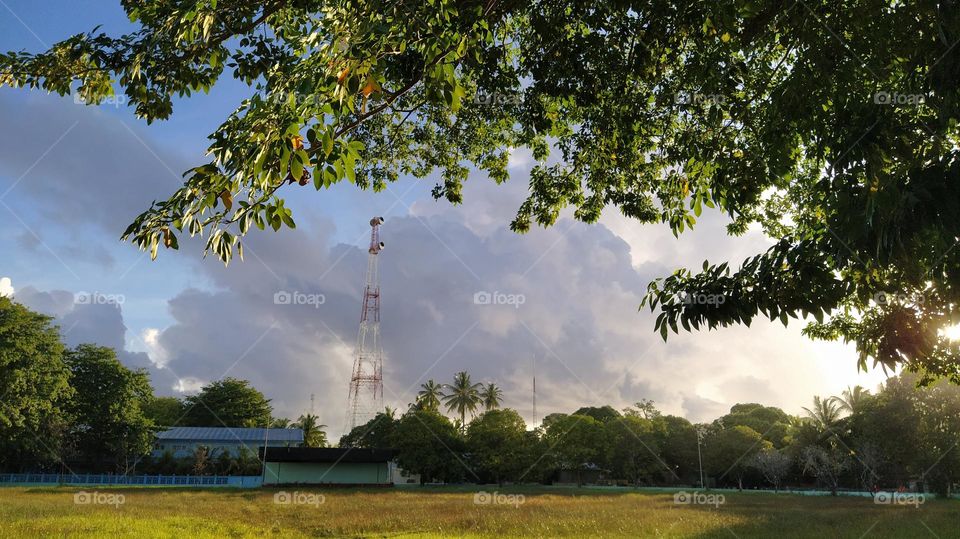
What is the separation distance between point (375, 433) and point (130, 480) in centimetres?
2579

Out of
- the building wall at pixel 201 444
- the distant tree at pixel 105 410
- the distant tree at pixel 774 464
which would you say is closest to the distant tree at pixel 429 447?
the building wall at pixel 201 444

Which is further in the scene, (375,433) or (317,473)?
(375,433)

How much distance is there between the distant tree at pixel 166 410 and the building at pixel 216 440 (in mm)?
13664

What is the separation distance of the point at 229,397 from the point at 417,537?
8014cm

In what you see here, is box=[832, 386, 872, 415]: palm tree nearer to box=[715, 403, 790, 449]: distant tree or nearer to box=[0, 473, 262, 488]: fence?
box=[715, 403, 790, 449]: distant tree

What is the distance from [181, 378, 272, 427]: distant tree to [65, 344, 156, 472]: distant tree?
26.7m

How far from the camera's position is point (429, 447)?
61.2 m

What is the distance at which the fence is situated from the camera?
2084 inches

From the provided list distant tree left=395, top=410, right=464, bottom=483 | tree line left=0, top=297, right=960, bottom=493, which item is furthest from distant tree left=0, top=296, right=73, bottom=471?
distant tree left=395, top=410, right=464, bottom=483

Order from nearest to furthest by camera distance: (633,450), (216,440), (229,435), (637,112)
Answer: (637,112)
(216,440)
(229,435)
(633,450)

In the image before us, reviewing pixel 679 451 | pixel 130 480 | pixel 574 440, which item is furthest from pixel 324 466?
pixel 679 451

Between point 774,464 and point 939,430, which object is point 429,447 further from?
point 939,430

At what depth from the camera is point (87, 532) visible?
55.4 feet

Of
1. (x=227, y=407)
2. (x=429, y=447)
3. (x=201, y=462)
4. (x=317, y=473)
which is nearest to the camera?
(x=317, y=473)
